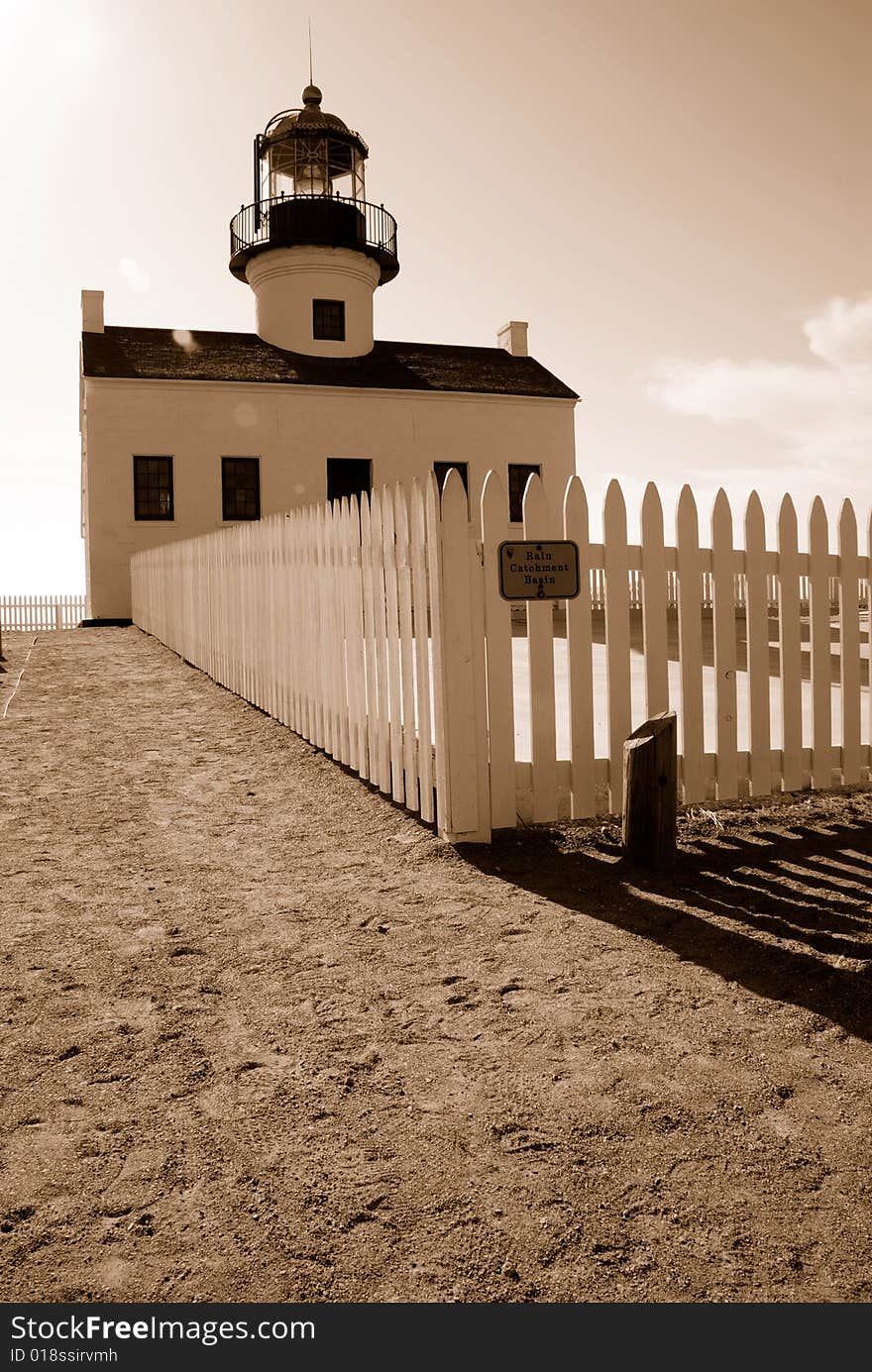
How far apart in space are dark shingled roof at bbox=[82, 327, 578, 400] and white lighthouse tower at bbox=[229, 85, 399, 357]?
0.74 metres

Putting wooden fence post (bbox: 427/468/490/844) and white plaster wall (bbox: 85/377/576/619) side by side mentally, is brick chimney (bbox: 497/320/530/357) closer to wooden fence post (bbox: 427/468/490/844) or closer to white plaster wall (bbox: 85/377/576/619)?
white plaster wall (bbox: 85/377/576/619)

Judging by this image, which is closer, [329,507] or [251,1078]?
[251,1078]

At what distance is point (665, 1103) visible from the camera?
106 inches

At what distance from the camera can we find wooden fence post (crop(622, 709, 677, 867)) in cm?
478

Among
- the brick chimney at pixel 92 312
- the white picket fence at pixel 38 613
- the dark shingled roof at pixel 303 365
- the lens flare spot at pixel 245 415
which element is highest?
the brick chimney at pixel 92 312

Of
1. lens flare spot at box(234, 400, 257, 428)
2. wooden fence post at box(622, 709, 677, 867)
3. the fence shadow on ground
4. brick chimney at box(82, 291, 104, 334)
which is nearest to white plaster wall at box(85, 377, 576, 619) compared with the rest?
lens flare spot at box(234, 400, 257, 428)

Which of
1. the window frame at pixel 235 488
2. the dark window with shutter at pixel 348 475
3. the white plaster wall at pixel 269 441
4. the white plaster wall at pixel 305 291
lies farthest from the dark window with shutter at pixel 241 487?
the white plaster wall at pixel 305 291

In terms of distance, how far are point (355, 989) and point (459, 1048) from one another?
22.1 inches

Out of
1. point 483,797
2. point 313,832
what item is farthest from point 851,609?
point 313,832

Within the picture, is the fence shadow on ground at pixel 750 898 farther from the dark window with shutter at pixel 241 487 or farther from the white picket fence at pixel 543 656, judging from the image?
the dark window with shutter at pixel 241 487

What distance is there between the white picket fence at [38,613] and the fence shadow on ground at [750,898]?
31.4 m

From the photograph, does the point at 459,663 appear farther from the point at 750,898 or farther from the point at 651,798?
the point at 750,898

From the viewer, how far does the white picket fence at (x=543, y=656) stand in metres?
5.06

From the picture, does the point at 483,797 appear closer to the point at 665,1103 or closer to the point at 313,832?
the point at 313,832
